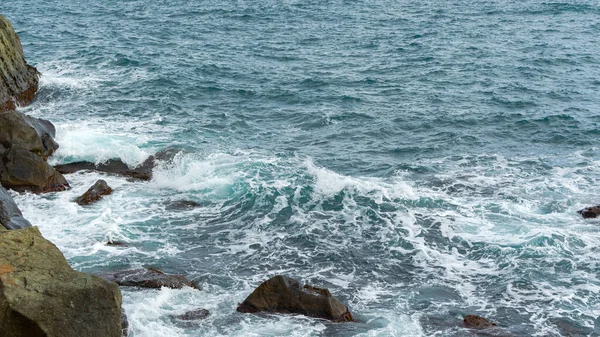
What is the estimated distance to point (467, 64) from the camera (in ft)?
136

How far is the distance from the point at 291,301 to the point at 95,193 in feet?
32.6

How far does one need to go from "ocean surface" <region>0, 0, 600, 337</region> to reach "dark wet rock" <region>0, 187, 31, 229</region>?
6.43ft

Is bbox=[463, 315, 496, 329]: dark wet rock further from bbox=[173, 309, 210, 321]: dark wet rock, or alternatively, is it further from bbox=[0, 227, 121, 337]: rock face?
bbox=[0, 227, 121, 337]: rock face

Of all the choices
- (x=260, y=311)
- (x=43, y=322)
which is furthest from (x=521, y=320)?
(x=43, y=322)

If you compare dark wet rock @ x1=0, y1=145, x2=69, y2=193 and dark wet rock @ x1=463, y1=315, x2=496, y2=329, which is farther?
dark wet rock @ x1=0, y1=145, x2=69, y2=193

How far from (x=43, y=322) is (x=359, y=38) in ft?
123

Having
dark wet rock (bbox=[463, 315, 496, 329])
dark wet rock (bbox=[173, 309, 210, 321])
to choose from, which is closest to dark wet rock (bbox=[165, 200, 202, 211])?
dark wet rock (bbox=[173, 309, 210, 321])

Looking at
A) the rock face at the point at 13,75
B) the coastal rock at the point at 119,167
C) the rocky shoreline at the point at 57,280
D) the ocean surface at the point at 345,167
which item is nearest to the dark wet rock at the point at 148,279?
the rocky shoreline at the point at 57,280

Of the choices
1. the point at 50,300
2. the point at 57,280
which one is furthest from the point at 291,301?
the point at 50,300

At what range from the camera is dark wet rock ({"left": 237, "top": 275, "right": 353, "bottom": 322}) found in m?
17.5

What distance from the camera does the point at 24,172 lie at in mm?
24484

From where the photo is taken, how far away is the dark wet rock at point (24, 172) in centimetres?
2436

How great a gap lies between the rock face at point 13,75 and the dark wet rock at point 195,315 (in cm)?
1888

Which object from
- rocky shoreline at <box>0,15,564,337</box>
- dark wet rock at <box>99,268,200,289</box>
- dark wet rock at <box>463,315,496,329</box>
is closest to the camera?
rocky shoreline at <box>0,15,564,337</box>
